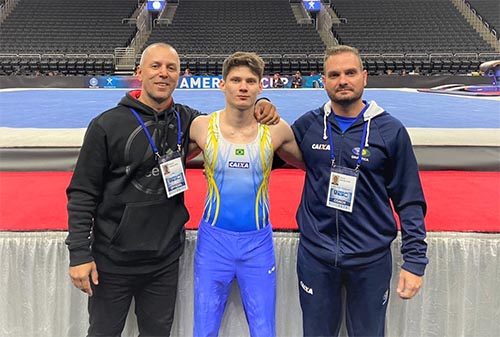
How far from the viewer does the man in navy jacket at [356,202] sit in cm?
131

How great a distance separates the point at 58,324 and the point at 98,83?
10277 millimetres

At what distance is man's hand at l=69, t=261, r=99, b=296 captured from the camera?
1276 mm

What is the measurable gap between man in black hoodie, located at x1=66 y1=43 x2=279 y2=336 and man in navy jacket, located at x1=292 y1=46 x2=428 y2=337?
0.26m

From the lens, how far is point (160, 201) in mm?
1380

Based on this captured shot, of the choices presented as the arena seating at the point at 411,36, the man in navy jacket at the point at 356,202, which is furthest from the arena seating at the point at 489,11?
the man in navy jacket at the point at 356,202

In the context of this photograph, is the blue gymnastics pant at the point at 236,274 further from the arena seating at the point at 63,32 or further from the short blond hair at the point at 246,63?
the arena seating at the point at 63,32

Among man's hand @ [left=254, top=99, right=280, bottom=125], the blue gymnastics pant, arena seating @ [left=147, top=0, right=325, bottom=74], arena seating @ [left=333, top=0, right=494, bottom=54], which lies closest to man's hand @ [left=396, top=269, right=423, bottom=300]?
the blue gymnastics pant

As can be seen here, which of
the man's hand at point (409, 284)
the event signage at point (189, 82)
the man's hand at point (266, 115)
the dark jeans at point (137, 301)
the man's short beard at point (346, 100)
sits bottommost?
the dark jeans at point (137, 301)

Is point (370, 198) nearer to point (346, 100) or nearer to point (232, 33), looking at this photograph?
point (346, 100)

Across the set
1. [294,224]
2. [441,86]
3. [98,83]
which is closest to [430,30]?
[441,86]

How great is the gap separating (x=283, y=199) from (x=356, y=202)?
2.96 ft

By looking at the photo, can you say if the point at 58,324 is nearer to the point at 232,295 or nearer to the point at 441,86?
the point at 232,295

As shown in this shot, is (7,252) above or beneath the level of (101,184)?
beneath

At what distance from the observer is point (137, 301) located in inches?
58.2
